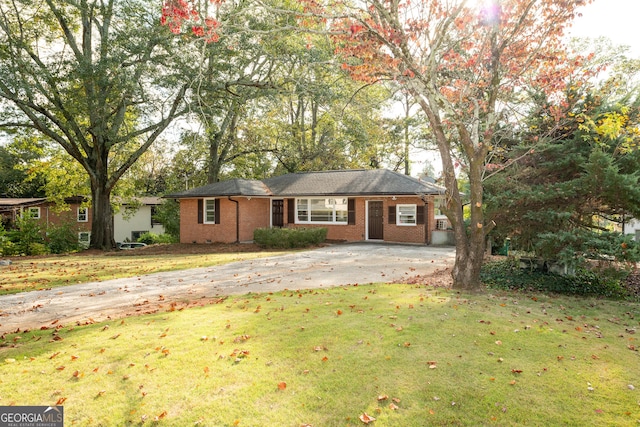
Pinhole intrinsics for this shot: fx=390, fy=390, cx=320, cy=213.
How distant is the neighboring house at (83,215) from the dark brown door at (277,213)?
1101cm

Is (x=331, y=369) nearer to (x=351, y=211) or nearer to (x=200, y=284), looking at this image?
(x=200, y=284)

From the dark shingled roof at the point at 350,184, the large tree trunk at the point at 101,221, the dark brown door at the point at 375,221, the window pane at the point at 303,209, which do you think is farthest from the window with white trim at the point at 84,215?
the dark brown door at the point at 375,221

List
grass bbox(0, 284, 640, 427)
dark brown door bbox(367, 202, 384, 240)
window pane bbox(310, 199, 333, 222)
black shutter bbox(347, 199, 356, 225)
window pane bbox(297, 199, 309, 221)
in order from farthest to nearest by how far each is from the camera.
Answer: window pane bbox(297, 199, 309, 221) → window pane bbox(310, 199, 333, 222) → black shutter bbox(347, 199, 356, 225) → dark brown door bbox(367, 202, 384, 240) → grass bbox(0, 284, 640, 427)

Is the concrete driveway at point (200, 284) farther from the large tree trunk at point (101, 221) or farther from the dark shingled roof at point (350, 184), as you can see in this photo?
the large tree trunk at point (101, 221)

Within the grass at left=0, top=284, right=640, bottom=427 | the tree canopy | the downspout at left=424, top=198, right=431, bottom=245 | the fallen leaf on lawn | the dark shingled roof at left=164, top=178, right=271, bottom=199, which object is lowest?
the fallen leaf on lawn

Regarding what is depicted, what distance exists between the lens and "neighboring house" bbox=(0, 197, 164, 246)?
28.5 metres

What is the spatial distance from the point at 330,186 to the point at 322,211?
150 centimetres

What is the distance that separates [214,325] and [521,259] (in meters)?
8.94

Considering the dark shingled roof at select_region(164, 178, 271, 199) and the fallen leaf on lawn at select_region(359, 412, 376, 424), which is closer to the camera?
the fallen leaf on lawn at select_region(359, 412, 376, 424)

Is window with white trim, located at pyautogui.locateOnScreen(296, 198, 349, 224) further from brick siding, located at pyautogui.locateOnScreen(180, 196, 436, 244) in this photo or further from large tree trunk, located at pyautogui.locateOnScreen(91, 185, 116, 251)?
large tree trunk, located at pyautogui.locateOnScreen(91, 185, 116, 251)

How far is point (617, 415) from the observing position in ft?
11.1

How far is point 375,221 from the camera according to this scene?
69.2 feet

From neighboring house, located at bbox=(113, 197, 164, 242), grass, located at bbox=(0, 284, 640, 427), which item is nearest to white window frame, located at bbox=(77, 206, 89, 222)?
neighboring house, located at bbox=(113, 197, 164, 242)

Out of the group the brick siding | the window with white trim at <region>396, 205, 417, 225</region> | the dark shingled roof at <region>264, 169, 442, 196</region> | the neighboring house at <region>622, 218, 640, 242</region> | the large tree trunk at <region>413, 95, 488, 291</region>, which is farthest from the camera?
the brick siding
